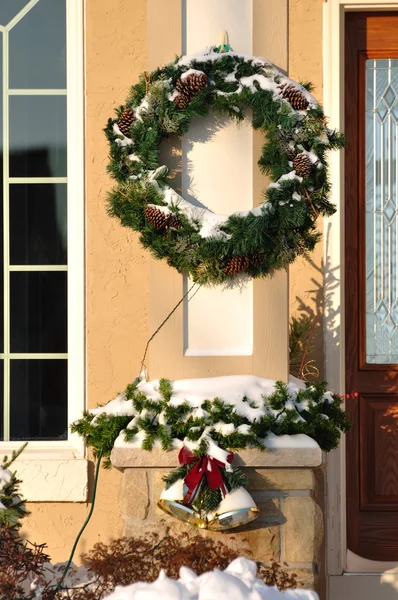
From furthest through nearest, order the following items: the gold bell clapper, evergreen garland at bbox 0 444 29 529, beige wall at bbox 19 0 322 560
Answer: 1. beige wall at bbox 19 0 322 560
2. the gold bell clapper
3. evergreen garland at bbox 0 444 29 529

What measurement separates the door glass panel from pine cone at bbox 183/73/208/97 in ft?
5.77

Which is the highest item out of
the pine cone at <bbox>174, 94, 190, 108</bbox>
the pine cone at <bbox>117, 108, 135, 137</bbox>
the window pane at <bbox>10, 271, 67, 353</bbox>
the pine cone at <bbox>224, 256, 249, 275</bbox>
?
the pine cone at <bbox>174, 94, 190, 108</bbox>

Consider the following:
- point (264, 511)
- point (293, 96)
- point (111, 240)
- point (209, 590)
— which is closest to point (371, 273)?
point (111, 240)

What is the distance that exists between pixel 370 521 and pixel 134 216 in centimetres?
234

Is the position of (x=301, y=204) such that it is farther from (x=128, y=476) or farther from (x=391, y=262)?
(x=391, y=262)

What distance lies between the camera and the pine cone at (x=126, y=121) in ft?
11.0

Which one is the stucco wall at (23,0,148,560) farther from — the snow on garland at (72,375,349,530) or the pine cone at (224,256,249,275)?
the pine cone at (224,256,249,275)

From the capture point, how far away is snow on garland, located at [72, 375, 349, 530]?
3070 mm

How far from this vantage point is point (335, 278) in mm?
4629

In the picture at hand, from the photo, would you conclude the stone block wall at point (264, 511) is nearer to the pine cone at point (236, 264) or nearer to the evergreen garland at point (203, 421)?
the evergreen garland at point (203, 421)

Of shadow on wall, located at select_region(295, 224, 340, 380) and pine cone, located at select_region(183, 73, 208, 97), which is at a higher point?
pine cone, located at select_region(183, 73, 208, 97)

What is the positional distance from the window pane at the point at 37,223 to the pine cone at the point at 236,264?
1.70 meters

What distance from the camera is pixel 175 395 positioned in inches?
128

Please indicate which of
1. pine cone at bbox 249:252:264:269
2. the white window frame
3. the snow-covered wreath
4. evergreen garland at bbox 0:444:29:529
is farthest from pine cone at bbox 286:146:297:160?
the white window frame
